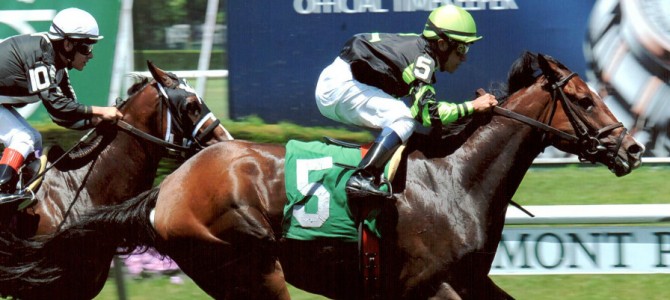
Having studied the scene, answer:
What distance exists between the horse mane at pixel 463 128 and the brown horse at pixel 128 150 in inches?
50.3

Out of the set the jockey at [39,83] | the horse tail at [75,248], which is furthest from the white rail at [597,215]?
the jockey at [39,83]

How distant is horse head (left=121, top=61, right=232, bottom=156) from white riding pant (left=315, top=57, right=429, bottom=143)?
93 centimetres

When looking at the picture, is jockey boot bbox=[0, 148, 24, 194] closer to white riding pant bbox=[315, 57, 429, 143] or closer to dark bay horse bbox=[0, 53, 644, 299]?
dark bay horse bbox=[0, 53, 644, 299]

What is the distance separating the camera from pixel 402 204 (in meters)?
5.04

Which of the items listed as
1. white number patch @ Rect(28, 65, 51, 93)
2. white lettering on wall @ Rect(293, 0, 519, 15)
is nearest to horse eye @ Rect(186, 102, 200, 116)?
white number patch @ Rect(28, 65, 51, 93)

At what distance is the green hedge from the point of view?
1000cm

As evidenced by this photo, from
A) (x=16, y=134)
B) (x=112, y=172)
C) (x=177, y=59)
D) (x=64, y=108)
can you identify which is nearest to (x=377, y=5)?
(x=177, y=59)

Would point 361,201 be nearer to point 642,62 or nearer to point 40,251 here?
point 40,251

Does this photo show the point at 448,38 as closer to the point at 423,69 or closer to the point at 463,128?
the point at 423,69

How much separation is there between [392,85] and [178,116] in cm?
138

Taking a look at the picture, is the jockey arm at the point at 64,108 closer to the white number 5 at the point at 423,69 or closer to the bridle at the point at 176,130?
the bridle at the point at 176,130

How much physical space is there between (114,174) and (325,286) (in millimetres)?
1430

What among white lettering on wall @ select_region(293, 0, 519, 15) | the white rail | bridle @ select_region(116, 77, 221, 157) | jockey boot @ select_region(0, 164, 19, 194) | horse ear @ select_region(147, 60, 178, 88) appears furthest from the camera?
white lettering on wall @ select_region(293, 0, 519, 15)

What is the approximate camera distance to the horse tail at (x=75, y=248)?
17.4ft
